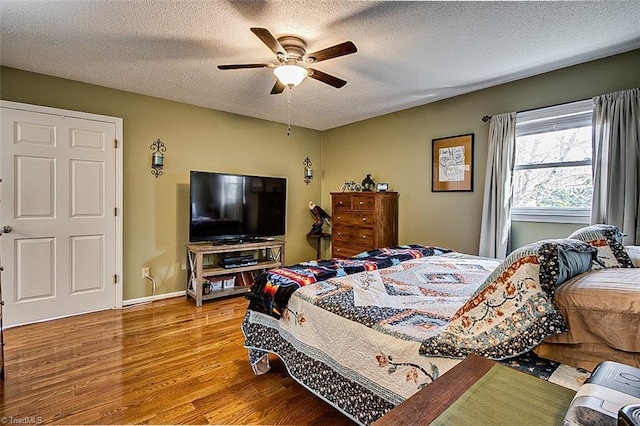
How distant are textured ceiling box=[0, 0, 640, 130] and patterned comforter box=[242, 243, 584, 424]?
1.76m

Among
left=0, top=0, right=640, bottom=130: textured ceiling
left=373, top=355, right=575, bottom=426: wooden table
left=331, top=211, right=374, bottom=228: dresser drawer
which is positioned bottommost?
left=373, top=355, right=575, bottom=426: wooden table

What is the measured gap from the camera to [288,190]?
17.1ft

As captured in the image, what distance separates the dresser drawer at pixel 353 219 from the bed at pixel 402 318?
1.66 meters

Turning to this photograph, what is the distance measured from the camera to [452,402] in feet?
2.39

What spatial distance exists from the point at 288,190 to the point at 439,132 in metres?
2.46

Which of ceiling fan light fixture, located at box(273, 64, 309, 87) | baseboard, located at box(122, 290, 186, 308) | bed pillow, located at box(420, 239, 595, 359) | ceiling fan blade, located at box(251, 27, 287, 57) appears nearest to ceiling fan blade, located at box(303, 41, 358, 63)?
ceiling fan light fixture, located at box(273, 64, 309, 87)

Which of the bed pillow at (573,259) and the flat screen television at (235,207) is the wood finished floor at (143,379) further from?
the bed pillow at (573,259)

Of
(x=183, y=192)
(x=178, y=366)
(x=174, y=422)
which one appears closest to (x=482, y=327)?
(x=174, y=422)

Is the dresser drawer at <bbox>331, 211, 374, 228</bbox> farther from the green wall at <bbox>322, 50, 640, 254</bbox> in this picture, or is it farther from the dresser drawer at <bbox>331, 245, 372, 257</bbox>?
the green wall at <bbox>322, 50, 640, 254</bbox>

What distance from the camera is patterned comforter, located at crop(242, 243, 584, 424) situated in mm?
1090

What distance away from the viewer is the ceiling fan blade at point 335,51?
82.8 inches

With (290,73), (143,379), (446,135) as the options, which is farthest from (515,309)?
(446,135)

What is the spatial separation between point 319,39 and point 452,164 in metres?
2.21

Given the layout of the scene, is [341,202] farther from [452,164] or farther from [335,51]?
[335,51]
